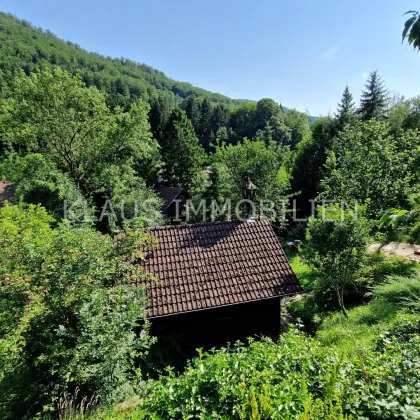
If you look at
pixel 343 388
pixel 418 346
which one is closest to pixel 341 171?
pixel 418 346

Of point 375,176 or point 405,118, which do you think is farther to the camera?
point 405,118

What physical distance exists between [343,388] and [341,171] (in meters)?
12.8

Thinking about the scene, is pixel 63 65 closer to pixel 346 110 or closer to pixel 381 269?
pixel 346 110

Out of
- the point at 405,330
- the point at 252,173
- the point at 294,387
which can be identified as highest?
the point at 252,173

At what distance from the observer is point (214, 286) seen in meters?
7.53

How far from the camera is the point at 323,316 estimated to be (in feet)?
30.9

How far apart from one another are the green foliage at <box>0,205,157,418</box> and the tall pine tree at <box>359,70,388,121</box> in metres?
26.1

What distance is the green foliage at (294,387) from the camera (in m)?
2.54

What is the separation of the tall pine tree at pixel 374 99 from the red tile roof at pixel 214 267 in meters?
21.3

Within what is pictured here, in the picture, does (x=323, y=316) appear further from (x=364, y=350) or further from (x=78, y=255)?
(x=78, y=255)

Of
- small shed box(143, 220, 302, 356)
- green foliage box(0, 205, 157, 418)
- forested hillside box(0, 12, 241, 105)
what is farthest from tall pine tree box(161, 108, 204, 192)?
green foliage box(0, 205, 157, 418)

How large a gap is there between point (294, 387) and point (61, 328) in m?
4.05

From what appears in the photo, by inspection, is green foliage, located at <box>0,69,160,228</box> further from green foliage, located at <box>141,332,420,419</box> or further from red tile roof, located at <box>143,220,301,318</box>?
green foliage, located at <box>141,332,420,419</box>

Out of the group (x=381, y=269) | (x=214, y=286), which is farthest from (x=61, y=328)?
(x=381, y=269)
